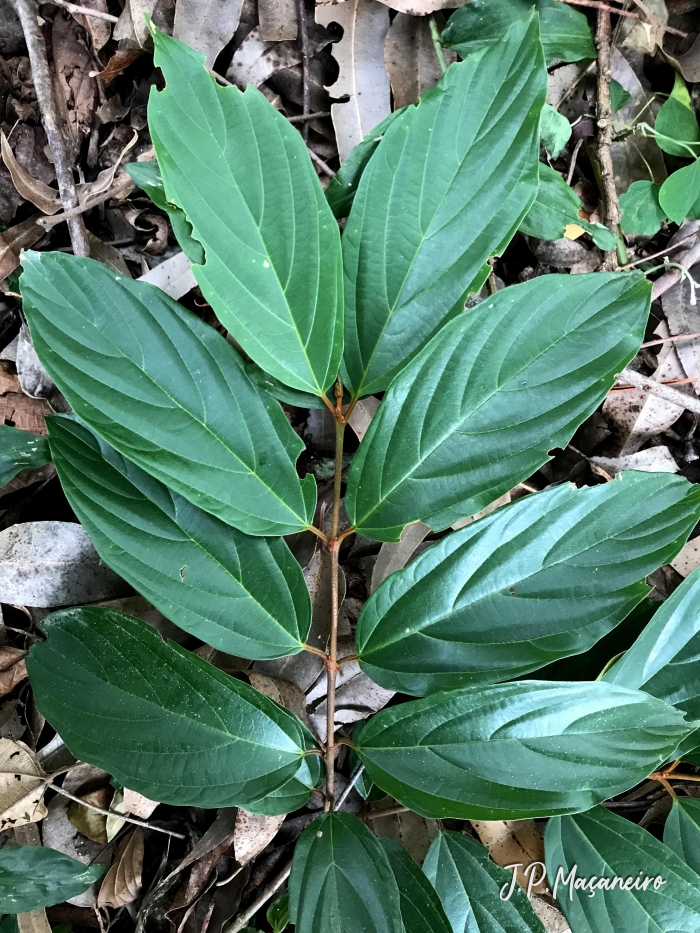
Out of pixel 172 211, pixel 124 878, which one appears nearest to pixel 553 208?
pixel 172 211

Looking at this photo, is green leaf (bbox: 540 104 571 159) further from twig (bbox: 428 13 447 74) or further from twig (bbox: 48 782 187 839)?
twig (bbox: 48 782 187 839)

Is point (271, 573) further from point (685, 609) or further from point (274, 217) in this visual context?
point (685, 609)

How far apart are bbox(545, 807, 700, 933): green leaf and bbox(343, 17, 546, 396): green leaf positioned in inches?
30.1

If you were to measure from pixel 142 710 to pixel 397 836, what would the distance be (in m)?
0.60

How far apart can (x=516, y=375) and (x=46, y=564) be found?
870 millimetres

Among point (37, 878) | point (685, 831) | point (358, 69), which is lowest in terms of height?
point (685, 831)

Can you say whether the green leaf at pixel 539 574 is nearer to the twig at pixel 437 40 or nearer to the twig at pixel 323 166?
the twig at pixel 323 166

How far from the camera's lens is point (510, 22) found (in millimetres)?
1092

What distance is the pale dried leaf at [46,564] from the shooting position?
106 centimetres

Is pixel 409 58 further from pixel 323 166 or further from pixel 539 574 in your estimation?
pixel 539 574

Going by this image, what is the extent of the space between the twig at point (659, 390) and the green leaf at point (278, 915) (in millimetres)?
1150

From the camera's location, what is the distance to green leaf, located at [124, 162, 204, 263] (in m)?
0.81

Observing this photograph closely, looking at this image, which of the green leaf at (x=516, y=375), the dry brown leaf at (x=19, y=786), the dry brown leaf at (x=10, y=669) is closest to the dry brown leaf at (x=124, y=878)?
the dry brown leaf at (x=19, y=786)

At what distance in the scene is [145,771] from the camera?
0.76m
